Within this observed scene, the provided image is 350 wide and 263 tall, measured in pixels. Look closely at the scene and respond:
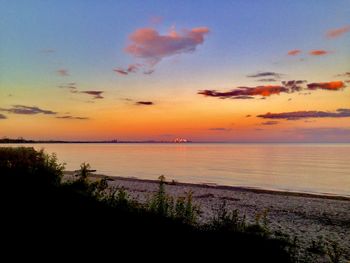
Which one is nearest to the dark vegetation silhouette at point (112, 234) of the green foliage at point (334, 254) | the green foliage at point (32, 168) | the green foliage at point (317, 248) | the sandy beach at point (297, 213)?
the green foliage at point (334, 254)

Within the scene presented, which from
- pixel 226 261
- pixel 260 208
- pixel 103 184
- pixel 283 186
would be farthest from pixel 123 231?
pixel 283 186

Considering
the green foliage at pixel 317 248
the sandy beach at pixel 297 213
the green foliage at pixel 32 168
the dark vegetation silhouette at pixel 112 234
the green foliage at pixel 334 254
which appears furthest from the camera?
the sandy beach at pixel 297 213

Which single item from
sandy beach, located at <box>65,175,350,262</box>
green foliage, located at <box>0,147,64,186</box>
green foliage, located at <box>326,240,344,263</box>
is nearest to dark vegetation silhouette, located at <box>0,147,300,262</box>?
green foliage, located at <box>326,240,344,263</box>

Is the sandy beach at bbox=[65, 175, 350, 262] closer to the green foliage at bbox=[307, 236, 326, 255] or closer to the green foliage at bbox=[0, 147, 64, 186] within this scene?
the green foliage at bbox=[307, 236, 326, 255]

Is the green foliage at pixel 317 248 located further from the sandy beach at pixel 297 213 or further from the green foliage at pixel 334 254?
the sandy beach at pixel 297 213

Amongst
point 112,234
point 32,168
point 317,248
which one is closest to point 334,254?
A: point 317,248

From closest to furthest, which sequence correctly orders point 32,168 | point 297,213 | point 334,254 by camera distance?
point 334,254
point 32,168
point 297,213

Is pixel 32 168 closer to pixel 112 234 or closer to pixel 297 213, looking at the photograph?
pixel 112 234

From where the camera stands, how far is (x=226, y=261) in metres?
6.76

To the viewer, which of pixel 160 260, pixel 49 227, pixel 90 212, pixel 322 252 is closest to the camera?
pixel 160 260

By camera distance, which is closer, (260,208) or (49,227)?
(49,227)

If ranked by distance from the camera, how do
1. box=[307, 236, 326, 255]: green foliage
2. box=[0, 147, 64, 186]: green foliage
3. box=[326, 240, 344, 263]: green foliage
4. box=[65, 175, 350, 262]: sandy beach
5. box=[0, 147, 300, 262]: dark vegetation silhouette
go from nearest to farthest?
1. box=[0, 147, 300, 262]: dark vegetation silhouette
2. box=[326, 240, 344, 263]: green foliage
3. box=[0, 147, 64, 186]: green foliage
4. box=[307, 236, 326, 255]: green foliage
5. box=[65, 175, 350, 262]: sandy beach

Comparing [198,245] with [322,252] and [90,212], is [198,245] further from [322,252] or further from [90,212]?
[322,252]

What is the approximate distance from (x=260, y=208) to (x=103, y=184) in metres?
14.4
